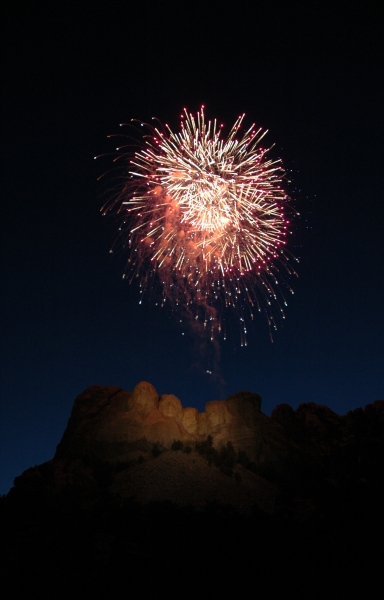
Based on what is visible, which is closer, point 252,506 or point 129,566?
point 129,566

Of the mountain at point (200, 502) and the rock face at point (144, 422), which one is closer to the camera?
the mountain at point (200, 502)

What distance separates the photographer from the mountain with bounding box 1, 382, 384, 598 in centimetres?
2341

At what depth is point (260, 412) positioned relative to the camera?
45562 mm

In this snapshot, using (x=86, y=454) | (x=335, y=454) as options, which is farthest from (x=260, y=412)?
(x=86, y=454)

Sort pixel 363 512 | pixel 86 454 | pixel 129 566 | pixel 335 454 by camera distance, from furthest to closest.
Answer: pixel 335 454, pixel 86 454, pixel 363 512, pixel 129 566

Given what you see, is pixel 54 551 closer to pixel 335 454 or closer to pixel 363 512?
pixel 363 512

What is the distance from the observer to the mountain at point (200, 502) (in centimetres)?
2341

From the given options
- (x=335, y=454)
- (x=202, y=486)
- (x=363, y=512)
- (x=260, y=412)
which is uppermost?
(x=260, y=412)

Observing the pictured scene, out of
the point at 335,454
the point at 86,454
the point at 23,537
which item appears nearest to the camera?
the point at 23,537

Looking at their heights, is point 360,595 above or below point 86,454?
below

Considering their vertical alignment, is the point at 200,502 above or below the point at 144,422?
below

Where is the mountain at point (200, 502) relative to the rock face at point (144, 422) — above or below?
below

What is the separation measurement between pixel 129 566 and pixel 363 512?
732 inches

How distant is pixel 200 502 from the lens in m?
32.9
